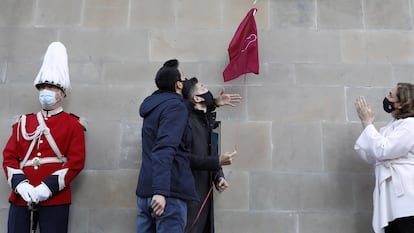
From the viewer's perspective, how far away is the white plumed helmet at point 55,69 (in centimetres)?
344

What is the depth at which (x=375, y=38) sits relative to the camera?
3885mm

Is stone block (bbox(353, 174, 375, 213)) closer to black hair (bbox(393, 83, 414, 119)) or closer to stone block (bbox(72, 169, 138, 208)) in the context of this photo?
black hair (bbox(393, 83, 414, 119))

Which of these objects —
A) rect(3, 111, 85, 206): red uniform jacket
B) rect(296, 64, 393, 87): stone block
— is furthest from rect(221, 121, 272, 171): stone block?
rect(3, 111, 85, 206): red uniform jacket

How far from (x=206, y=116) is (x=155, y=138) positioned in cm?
49

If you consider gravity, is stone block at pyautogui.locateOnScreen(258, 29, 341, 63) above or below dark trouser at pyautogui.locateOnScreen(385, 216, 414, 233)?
above

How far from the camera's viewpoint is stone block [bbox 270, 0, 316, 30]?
12.8 ft

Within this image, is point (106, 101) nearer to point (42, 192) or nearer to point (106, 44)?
point (106, 44)

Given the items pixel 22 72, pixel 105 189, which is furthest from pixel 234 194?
pixel 22 72

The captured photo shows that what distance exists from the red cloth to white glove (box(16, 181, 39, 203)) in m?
1.57

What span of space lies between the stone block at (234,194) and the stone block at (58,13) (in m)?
1.69

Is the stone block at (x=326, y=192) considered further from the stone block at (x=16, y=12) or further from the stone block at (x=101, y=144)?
the stone block at (x=16, y=12)

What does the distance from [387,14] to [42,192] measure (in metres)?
2.91

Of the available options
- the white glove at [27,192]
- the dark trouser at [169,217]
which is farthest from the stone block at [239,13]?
the white glove at [27,192]

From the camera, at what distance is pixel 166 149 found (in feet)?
8.92
